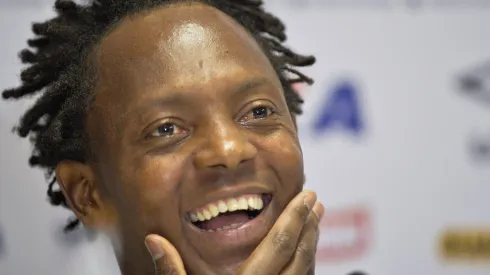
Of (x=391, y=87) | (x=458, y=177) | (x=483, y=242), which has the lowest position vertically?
(x=483, y=242)

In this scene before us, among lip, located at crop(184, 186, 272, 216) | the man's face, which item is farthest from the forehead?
lip, located at crop(184, 186, 272, 216)

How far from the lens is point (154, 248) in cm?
67

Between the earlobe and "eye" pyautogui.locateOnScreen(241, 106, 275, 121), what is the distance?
0.65 feet

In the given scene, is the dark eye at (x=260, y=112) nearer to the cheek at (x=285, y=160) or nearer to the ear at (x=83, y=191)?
the cheek at (x=285, y=160)

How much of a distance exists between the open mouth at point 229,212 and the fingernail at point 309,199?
49mm

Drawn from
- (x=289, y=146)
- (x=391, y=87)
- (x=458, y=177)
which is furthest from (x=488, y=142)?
(x=289, y=146)

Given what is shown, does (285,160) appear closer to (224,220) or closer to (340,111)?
(224,220)

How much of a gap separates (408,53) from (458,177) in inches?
9.5

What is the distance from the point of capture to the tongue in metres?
0.71

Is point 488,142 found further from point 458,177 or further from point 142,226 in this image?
point 142,226

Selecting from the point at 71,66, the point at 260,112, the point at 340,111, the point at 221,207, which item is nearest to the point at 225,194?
the point at 221,207

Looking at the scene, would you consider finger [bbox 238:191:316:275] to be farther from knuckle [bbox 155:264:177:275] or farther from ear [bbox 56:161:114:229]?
ear [bbox 56:161:114:229]

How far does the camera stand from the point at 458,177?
122 centimetres

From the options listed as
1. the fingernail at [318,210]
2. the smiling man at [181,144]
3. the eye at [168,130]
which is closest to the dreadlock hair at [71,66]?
the smiling man at [181,144]
